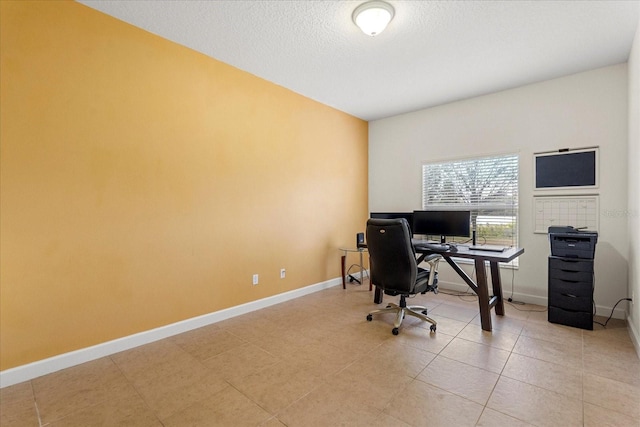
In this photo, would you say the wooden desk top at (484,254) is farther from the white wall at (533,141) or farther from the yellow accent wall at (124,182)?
the yellow accent wall at (124,182)

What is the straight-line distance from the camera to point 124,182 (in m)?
2.54

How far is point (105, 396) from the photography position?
1.94 metres

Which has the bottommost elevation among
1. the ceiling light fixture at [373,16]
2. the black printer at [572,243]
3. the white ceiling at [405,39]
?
the black printer at [572,243]

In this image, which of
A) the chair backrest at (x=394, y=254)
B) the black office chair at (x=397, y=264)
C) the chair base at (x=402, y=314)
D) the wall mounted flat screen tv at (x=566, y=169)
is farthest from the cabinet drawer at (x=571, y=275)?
the chair backrest at (x=394, y=254)

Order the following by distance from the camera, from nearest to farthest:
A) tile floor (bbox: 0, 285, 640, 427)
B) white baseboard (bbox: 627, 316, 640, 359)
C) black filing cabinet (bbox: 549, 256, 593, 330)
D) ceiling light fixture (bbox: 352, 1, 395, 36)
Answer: tile floor (bbox: 0, 285, 640, 427) < ceiling light fixture (bbox: 352, 1, 395, 36) < white baseboard (bbox: 627, 316, 640, 359) < black filing cabinet (bbox: 549, 256, 593, 330)

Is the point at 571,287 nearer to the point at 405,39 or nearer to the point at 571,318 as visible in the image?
the point at 571,318

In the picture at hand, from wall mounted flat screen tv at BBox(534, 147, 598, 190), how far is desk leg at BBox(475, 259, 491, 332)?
152 cm

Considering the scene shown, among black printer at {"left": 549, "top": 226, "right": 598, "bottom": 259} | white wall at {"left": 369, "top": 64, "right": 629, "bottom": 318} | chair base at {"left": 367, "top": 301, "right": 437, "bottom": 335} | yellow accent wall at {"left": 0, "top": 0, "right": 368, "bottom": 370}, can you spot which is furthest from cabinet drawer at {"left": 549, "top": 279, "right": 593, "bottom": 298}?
yellow accent wall at {"left": 0, "top": 0, "right": 368, "bottom": 370}

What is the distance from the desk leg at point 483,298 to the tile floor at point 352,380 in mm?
100

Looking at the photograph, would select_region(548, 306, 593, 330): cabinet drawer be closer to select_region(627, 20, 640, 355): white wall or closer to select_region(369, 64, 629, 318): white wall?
select_region(627, 20, 640, 355): white wall

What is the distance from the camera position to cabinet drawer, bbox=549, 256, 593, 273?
2893mm

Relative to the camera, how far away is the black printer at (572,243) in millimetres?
2898

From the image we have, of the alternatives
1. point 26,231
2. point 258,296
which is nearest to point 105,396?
point 26,231

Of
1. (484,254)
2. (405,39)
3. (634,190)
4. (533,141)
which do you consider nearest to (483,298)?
(484,254)
